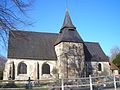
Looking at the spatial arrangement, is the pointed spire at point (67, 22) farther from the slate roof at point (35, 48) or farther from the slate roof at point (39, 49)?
the slate roof at point (35, 48)

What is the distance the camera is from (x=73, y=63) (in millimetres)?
38562

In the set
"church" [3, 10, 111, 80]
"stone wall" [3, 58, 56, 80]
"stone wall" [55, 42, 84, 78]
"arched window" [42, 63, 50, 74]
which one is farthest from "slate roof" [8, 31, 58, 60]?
"stone wall" [55, 42, 84, 78]

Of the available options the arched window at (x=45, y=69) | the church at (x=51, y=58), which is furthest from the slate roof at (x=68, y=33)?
the arched window at (x=45, y=69)

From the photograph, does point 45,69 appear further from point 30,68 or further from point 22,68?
point 22,68

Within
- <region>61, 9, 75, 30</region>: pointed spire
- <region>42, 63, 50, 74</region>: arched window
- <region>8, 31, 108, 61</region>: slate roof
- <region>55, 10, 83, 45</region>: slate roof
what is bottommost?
<region>42, 63, 50, 74</region>: arched window

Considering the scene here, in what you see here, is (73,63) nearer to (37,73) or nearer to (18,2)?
(37,73)

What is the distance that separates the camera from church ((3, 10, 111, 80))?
3781 centimetres

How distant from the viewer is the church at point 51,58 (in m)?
37.8

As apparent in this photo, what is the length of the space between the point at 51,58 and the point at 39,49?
3.18 metres

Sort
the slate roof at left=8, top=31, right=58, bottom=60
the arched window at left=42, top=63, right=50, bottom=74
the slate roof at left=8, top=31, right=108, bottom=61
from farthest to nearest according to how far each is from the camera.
Answer: 1. the arched window at left=42, top=63, right=50, bottom=74
2. the slate roof at left=8, top=31, right=108, bottom=61
3. the slate roof at left=8, top=31, right=58, bottom=60

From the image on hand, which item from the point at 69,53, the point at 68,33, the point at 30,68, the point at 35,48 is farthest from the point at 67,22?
the point at 30,68

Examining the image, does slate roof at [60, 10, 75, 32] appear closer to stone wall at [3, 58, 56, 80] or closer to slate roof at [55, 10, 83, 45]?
slate roof at [55, 10, 83, 45]

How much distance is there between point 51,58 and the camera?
4034cm

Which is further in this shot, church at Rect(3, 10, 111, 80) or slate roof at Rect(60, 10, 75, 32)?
slate roof at Rect(60, 10, 75, 32)
